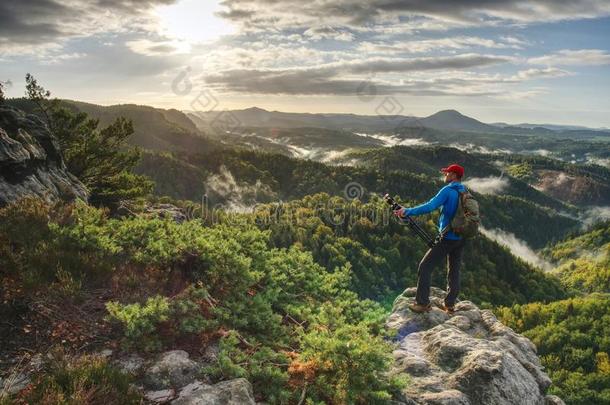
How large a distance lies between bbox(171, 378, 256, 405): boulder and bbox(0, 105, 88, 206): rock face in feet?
29.9

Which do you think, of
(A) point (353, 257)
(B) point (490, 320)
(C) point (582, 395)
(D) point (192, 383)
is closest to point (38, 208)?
(D) point (192, 383)

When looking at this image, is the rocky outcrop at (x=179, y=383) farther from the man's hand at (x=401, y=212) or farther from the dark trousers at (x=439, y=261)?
the dark trousers at (x=439, y=261)

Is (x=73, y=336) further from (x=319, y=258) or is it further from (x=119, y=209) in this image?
(x=319, y=258)

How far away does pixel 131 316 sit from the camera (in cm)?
750

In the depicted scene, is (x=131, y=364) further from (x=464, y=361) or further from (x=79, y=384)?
(x=464, y=361)

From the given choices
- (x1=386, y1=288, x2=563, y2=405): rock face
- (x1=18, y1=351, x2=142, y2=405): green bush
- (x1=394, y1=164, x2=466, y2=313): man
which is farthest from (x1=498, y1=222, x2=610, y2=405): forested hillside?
(x1=18, y1=351, x2=142, y2=405): green bush

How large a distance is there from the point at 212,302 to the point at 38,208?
17.2 ft

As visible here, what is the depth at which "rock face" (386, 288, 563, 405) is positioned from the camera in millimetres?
8555

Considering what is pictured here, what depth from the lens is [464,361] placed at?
938cm

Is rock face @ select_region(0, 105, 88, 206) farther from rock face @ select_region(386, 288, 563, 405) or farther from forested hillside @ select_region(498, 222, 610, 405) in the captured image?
forested hillside @ select_region(498, 222, 610, 405)

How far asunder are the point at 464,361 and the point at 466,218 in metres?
3.41

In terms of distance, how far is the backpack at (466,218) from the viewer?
1095 cm

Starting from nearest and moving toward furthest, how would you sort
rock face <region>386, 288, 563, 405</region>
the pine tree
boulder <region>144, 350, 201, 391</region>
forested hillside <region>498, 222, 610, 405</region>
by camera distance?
boulder <region>144, 350, 201, 391</region> < rock face <region>386, 288, 563, 405</region> < the pine tree < forested hillside <region>498, 222, 610, 405</region>

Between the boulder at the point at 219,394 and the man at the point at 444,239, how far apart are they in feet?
19.7
